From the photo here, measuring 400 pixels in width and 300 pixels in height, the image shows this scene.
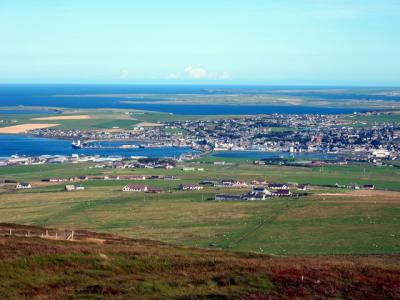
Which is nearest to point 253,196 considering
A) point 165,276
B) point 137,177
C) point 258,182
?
point 258,182

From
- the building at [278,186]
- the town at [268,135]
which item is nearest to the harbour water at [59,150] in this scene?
the town at [268,135]

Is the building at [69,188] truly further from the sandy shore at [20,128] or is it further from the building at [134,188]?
the sandy shore at [20,128]

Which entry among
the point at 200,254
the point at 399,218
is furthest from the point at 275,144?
the point at 200,254

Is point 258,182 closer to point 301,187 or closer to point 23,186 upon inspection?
point 301,187

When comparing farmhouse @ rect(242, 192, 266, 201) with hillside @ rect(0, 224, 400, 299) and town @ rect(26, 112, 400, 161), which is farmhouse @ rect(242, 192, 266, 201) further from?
town @ rect(26, 112, 400, 161)

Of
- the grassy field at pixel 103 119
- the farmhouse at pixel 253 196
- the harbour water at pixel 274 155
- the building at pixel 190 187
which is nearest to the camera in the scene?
the farmhouse at pixel 253 196

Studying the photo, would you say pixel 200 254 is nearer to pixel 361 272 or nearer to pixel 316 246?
pixel 361 272

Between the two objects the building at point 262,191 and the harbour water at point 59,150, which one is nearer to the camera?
the building at point 262,191
